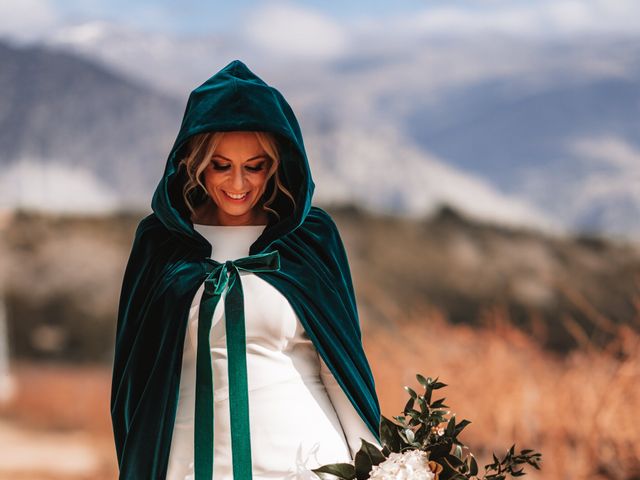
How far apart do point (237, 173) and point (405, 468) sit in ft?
1.81

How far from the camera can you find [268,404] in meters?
1.50

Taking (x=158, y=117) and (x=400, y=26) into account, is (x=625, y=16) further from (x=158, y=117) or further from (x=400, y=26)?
(x=158, y=117)

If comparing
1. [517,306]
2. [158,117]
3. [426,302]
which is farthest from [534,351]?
[158,117]

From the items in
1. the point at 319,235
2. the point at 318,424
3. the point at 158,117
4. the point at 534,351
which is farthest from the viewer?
the point at 158,117

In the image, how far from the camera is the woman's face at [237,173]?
61.1 inches

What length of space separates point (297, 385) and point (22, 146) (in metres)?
3.99

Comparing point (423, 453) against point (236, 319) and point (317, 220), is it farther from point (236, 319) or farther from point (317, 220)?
point (317, 220)

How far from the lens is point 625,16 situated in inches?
Answer: 183

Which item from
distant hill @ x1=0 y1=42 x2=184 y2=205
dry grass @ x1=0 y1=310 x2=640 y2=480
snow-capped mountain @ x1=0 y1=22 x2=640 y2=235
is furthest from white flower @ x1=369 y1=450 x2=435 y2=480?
distant hill @ x1=0 y1=42 x2=184 y2=205

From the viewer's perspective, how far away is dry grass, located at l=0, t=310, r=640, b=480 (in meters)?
4.25

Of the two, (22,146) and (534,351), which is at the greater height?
(22,146)

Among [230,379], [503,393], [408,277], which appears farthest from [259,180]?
[408,277]

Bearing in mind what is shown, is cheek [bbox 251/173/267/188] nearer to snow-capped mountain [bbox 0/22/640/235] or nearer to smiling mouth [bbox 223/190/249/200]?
smiling mouth [bbox 223/190/249/200]

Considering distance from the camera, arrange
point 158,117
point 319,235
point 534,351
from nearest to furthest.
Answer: point 319,235 < point 534,351 < point 158,117
